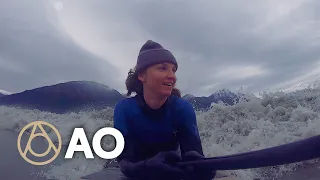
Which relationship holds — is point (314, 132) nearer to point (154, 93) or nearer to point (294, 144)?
point (154, 93)

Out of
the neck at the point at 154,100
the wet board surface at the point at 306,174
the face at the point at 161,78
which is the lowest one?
the wet board surface at the point at 306,174

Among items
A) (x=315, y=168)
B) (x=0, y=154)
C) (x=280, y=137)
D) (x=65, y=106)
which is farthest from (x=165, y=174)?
(x=65, y=106)

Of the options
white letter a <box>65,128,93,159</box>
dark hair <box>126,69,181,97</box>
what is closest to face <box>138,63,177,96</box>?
dark hair <box>126,69,181,97</box>

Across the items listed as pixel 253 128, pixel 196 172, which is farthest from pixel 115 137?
pixel 253 128

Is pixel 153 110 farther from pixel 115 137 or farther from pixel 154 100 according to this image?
pixel 115 137

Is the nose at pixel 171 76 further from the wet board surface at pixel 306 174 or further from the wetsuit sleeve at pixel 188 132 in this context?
the wet board surface at pixel 306 174

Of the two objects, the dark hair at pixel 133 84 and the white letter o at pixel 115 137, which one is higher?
the dark hair at pixel 133 84

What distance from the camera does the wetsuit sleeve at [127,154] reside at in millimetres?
1397

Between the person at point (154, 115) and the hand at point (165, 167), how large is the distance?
158 millimetres

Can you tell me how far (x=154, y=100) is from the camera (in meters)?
1.56

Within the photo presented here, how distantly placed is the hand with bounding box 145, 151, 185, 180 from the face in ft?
0.99

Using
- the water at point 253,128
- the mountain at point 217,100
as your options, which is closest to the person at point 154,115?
the water at point 253,128

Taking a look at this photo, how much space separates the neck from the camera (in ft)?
5.08

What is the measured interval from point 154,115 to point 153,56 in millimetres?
269
